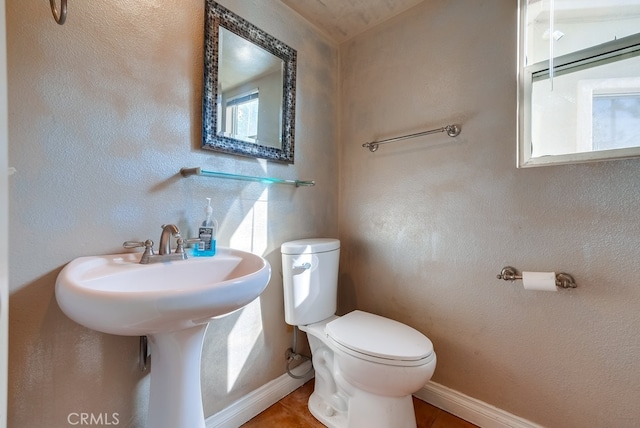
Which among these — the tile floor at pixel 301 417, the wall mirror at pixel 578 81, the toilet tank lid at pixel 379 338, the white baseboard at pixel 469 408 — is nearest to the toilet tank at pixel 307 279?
the toilet tank lid at pixel 379 338

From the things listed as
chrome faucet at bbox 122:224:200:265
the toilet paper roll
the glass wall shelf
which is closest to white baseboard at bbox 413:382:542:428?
the toilet paper roll

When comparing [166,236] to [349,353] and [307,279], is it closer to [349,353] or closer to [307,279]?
[307,279]

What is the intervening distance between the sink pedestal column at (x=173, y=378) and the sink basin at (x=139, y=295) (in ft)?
0.57

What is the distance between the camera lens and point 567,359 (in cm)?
107

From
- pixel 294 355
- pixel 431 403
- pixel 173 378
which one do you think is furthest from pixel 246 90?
pixel 431 403

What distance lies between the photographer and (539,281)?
3.50 feet

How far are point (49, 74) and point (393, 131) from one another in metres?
1.46

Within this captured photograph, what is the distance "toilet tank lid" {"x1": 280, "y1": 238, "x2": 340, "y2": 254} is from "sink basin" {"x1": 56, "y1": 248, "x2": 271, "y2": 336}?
0.41 metres

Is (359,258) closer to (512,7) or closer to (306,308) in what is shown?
(306,308)

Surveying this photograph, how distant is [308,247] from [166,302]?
81 cm

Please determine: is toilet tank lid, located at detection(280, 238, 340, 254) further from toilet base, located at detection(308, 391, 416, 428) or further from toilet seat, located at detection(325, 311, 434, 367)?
toilet base, located at detection(308, 391, 416, 428)

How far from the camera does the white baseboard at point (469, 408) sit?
1.19 metres

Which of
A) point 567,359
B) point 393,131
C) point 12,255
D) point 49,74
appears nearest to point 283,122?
point 393,131

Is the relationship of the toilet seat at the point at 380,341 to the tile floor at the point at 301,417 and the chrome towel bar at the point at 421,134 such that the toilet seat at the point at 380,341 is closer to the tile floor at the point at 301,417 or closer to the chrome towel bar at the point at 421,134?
the tile floor at the point at 301,417
